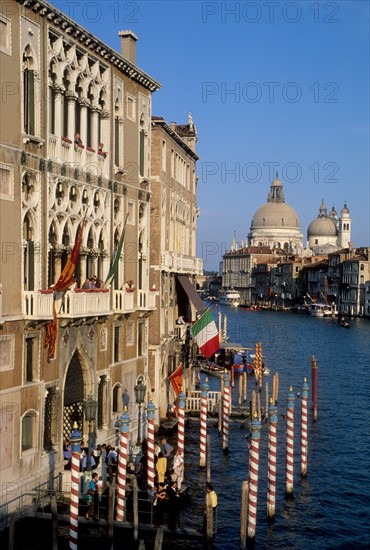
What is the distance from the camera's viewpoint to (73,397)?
20.4 meters

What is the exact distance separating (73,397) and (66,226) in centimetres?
411

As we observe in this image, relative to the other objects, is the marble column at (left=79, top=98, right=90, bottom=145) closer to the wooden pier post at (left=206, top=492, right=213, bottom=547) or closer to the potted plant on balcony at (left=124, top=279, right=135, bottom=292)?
the potted plant on balcony at (left=124, top=279, right=135, bottom=292)

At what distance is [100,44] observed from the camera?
2128 cm

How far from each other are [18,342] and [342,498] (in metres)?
10.4

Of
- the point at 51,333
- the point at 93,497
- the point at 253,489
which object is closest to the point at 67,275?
the point at 51,333

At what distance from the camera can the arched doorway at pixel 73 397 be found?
20.0 m

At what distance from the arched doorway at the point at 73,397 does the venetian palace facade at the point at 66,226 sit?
4 centimetres

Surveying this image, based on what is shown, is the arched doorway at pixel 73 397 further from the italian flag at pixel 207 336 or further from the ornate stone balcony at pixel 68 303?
the italian flag at pixel 207 336

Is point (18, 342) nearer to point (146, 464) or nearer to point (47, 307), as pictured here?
point (47, 307)

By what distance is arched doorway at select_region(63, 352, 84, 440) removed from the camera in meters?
20.0

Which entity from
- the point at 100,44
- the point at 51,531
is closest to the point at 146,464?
the point at 51,531

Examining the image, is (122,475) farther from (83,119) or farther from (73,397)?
(83,119)

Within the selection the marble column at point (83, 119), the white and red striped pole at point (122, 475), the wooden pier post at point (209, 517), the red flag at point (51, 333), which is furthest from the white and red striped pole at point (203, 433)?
the marble column at point (83, 119)

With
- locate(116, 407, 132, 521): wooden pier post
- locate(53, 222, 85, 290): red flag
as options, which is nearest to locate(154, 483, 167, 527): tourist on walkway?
locate(116, 407, 132, 521): wooden pier post
